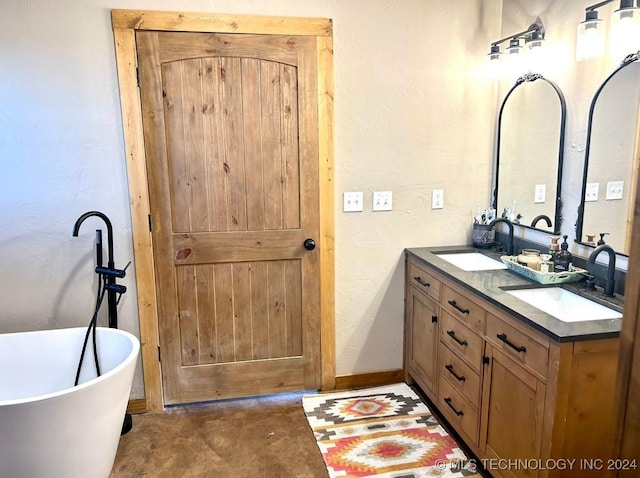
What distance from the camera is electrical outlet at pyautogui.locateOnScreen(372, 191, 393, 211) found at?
2.84 meters

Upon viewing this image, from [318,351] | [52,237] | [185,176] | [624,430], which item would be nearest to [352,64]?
[185,176]

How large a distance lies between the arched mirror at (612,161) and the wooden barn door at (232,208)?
136 centimetres

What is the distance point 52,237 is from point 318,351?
1602 millimetres

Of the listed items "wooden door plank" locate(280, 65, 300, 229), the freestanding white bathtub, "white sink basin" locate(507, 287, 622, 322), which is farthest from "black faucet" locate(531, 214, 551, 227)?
the freestanding white bathtub

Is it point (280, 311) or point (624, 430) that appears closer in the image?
point (624, 430)

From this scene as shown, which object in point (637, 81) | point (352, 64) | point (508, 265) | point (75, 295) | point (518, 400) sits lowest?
point (518, 400)

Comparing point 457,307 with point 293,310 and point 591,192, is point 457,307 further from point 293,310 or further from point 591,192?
point 293,310

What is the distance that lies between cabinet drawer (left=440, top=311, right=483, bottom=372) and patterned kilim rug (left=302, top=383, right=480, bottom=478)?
1.58 feet

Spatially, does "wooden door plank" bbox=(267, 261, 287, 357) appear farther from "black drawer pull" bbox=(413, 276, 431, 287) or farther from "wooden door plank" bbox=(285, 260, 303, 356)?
"black drawer pull" bbox=(413, 276, 431, 287)

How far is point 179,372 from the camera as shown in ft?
9.12

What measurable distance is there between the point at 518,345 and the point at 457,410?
0.71 meters

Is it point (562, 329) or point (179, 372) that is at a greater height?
point (562, 329)

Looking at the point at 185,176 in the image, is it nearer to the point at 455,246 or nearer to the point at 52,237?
the point at 52,237

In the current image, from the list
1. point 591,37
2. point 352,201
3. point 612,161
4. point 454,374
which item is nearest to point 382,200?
point 352,201
